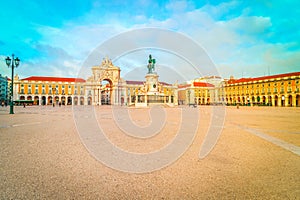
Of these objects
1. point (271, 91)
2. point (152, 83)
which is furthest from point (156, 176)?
point (271, 91)

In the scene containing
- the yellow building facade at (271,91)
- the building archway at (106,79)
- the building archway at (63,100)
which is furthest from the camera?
the building archway at (63,100)

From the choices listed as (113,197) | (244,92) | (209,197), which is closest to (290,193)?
(209,197)

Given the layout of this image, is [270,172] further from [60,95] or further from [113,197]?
[60,95]

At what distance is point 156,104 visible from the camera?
3853cm

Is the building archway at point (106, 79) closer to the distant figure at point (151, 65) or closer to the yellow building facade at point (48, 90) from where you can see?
the yellow building facade at point (48, 90)

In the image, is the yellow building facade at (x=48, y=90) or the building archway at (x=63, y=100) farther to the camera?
the building archway at (x=63, y=100)

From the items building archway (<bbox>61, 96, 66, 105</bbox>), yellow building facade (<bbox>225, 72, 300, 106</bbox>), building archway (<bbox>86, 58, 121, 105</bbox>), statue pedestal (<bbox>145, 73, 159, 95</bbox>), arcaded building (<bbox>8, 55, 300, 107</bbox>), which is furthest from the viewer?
building archway (<bbox>61, 96, 66, 105</bbox>)

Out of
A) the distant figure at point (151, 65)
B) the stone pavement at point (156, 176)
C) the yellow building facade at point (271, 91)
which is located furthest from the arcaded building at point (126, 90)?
the stone pavement at point (156, 176)

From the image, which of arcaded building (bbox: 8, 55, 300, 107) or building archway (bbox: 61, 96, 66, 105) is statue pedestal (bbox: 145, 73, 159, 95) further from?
building archway (bbox: 61, 96, 66, 105)

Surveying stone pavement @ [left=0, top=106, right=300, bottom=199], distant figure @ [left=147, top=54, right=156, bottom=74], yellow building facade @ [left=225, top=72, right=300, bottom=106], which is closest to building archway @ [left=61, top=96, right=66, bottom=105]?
distant figure @ [left=147, top=54, right=156, bottom=74]

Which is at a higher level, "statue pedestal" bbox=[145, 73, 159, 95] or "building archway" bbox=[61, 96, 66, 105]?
"statue pedestal" bbox=[145, 73, 159, 95]

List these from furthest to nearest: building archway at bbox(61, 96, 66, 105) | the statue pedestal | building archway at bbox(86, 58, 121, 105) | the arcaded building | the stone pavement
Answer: building archway at bbox(61, 96, 66, 105)
building archway at bbox(86, 58, 121, 105)
the arcaded building
the statue pedestal
the stone pavement

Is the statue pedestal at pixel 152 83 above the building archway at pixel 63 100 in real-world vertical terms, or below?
above

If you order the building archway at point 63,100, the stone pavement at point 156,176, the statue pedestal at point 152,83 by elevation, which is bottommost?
the stone pavement at point 156,176
